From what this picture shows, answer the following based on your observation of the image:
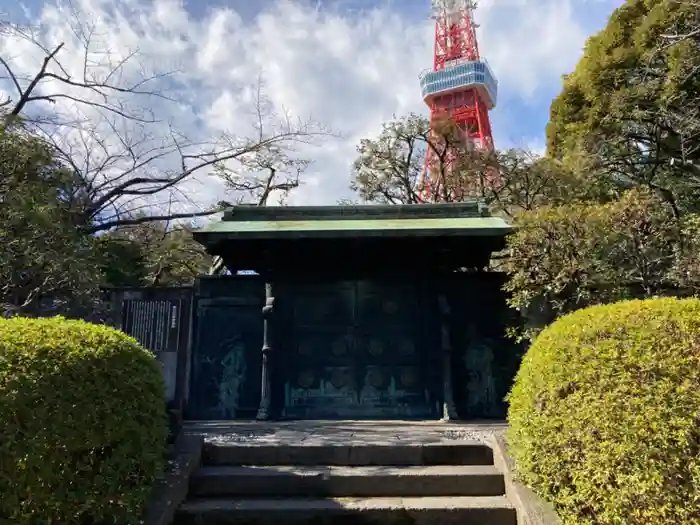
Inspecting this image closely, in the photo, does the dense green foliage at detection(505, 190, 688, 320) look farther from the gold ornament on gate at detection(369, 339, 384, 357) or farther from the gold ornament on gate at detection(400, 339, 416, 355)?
the gold ornament on gate at detection(369, 339, 384, 357)

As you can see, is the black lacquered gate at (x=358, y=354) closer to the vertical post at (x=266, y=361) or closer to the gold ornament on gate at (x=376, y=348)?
the gold ornament on gate at (x=376, y=348)

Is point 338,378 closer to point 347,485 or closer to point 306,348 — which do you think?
point 306,348

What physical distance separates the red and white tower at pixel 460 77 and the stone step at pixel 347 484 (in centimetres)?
2418

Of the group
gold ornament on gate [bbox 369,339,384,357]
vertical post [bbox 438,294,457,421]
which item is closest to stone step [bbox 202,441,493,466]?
vertical post [bbox 438,294,457,421]

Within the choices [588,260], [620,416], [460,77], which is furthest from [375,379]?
[460,77]

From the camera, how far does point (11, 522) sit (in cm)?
294

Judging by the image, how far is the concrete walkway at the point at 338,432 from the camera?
548cm

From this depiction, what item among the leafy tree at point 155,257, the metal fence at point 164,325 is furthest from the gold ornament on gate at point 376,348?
the leafy tree at point 155,257

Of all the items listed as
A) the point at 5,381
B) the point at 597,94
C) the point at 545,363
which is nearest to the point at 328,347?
the point at 545,363

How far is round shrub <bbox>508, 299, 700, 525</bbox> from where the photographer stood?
9.82ft

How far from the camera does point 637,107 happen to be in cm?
1315

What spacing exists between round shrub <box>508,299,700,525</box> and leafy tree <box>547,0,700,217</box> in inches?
363

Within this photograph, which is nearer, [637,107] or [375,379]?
[375,379]

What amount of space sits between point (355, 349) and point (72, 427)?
18.6ft
